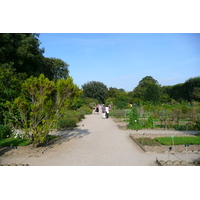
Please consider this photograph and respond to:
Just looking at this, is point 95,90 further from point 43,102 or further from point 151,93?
point 43,102

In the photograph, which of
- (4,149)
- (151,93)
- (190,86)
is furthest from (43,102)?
(190,86)

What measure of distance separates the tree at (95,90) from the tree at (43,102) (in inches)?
1805

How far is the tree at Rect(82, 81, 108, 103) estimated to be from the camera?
177 ft

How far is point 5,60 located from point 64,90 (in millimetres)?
10871

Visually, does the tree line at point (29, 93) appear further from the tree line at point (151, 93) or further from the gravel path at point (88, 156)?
the tree line at point (151, 93)

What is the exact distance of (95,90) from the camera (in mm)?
54344

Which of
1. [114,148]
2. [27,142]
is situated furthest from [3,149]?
[114,148]

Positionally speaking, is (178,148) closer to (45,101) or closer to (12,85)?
(45,101)

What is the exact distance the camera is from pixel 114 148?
22.1 feet

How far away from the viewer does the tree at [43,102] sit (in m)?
6.56

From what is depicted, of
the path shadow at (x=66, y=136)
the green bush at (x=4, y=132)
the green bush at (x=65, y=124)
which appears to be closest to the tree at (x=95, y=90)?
the green bush at (x=65, y=124)

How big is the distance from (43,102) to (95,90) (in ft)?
157

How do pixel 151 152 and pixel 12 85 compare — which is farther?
pixel 12 85

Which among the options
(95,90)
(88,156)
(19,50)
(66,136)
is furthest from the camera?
(95,90)
